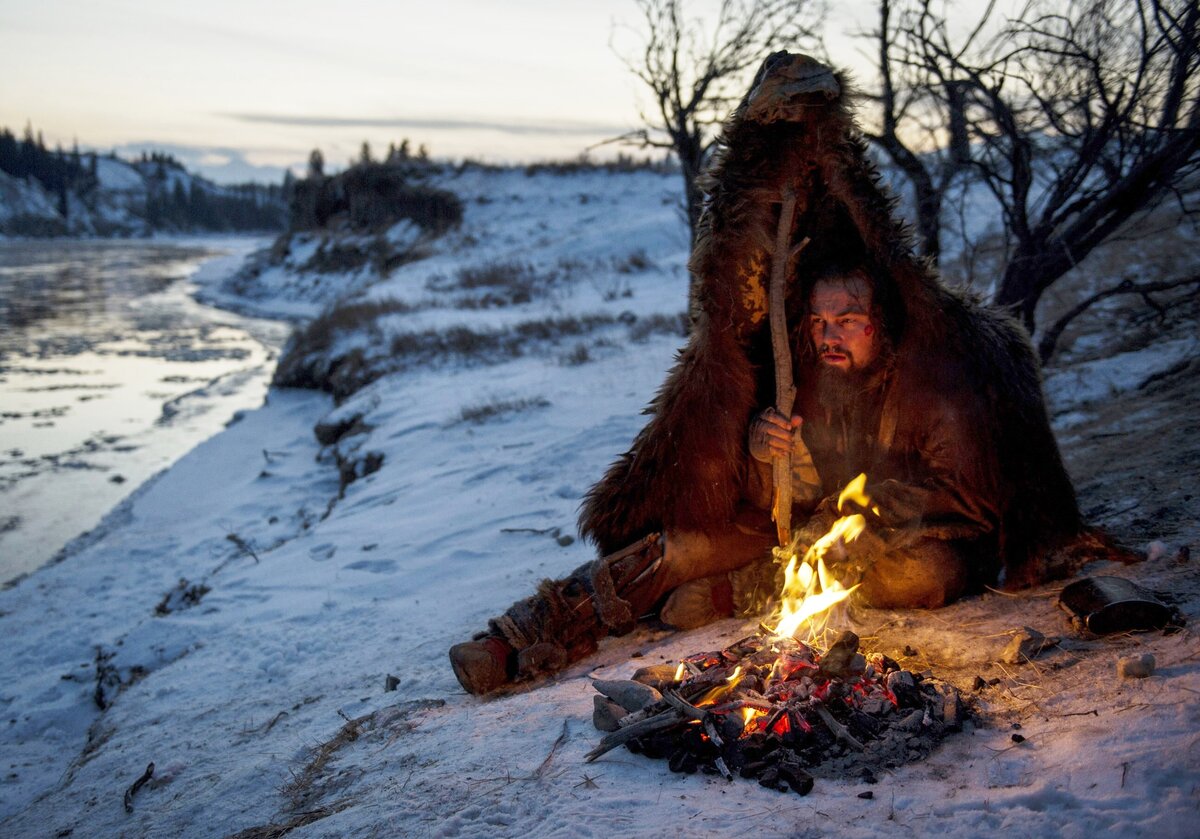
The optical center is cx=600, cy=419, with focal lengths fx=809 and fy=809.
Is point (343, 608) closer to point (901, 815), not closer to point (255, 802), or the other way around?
point (255, 802)

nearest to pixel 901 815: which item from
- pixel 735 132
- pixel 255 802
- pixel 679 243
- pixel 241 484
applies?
pixel 255 802

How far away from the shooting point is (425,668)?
12.3ft

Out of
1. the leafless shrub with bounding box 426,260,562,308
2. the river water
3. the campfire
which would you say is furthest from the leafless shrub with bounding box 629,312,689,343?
the campfire

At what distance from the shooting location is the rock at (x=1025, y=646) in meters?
2.62

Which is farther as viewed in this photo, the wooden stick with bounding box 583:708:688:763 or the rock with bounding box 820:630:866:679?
the rock with bounding box 820:630:866:679

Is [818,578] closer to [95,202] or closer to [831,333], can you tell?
[831,333]

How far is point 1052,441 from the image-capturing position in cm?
330

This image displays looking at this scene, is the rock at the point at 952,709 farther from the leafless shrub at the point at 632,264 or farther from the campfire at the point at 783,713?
the leafless shrub at the point at 632,264

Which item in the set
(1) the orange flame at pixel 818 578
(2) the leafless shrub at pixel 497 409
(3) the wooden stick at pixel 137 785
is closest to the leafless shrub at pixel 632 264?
(2) the leafless shrub at pixel 497 409

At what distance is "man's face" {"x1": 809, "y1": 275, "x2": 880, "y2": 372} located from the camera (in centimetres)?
328

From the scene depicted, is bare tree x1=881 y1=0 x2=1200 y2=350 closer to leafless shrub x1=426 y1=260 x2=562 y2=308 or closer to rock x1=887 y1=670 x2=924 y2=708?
rock x1=887 y1=670 x2=924 y2=708

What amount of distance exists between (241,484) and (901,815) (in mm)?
7804

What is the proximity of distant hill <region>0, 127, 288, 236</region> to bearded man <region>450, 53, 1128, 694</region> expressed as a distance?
81067mm

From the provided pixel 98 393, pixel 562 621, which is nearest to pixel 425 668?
pixel 562 621
